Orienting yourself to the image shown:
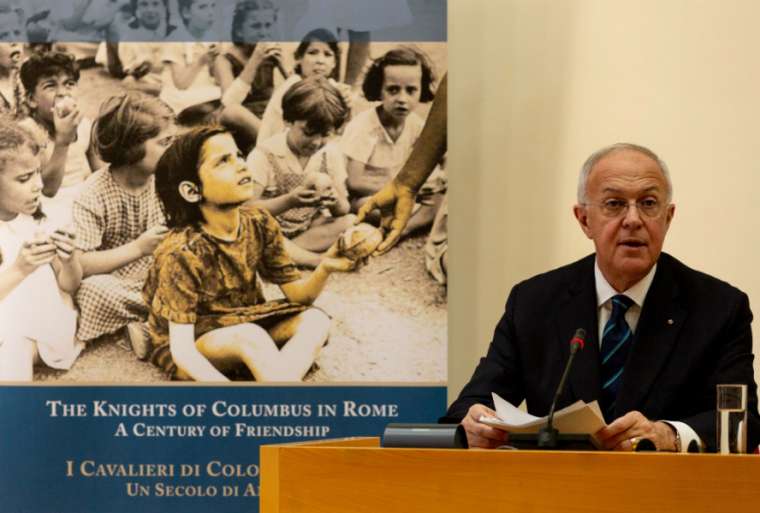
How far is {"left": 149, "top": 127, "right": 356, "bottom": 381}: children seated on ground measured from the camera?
13.3 ft

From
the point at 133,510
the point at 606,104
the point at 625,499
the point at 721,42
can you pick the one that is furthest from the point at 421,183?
the point at 625,499

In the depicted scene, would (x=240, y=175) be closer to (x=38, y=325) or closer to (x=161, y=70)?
(x=161, y=70)

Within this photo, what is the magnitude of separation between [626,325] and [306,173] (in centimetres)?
139

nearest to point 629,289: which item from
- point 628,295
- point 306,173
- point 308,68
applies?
point 628,295

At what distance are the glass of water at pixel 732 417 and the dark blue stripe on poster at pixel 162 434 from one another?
5.19ft

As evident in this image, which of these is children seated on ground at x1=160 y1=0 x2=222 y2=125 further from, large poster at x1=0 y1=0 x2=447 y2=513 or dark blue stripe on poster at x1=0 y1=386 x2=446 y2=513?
dark blue stripe on poster at x1=0 y1=386 x2=446 y2=513

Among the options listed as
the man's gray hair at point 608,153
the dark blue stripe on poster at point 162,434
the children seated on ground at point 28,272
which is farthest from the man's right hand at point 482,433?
the children seated on ground at point 28,272

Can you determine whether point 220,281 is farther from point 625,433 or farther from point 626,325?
point 625,433

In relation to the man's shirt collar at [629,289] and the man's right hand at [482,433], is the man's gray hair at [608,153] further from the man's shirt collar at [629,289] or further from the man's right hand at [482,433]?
the man's right hand at [482,433]

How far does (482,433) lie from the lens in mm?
2693

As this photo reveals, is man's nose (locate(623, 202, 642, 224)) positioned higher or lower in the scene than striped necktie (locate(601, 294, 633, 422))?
higher

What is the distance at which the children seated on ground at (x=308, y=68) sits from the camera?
4.08 metres

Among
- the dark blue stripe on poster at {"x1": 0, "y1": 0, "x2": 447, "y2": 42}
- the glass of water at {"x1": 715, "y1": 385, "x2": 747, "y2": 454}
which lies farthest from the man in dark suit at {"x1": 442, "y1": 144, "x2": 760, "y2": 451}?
the dark blue stripe on poster at {"x1": 0, "y1": 0, "x2": 447, "y2": 42}

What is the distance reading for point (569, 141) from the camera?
4598 mm
